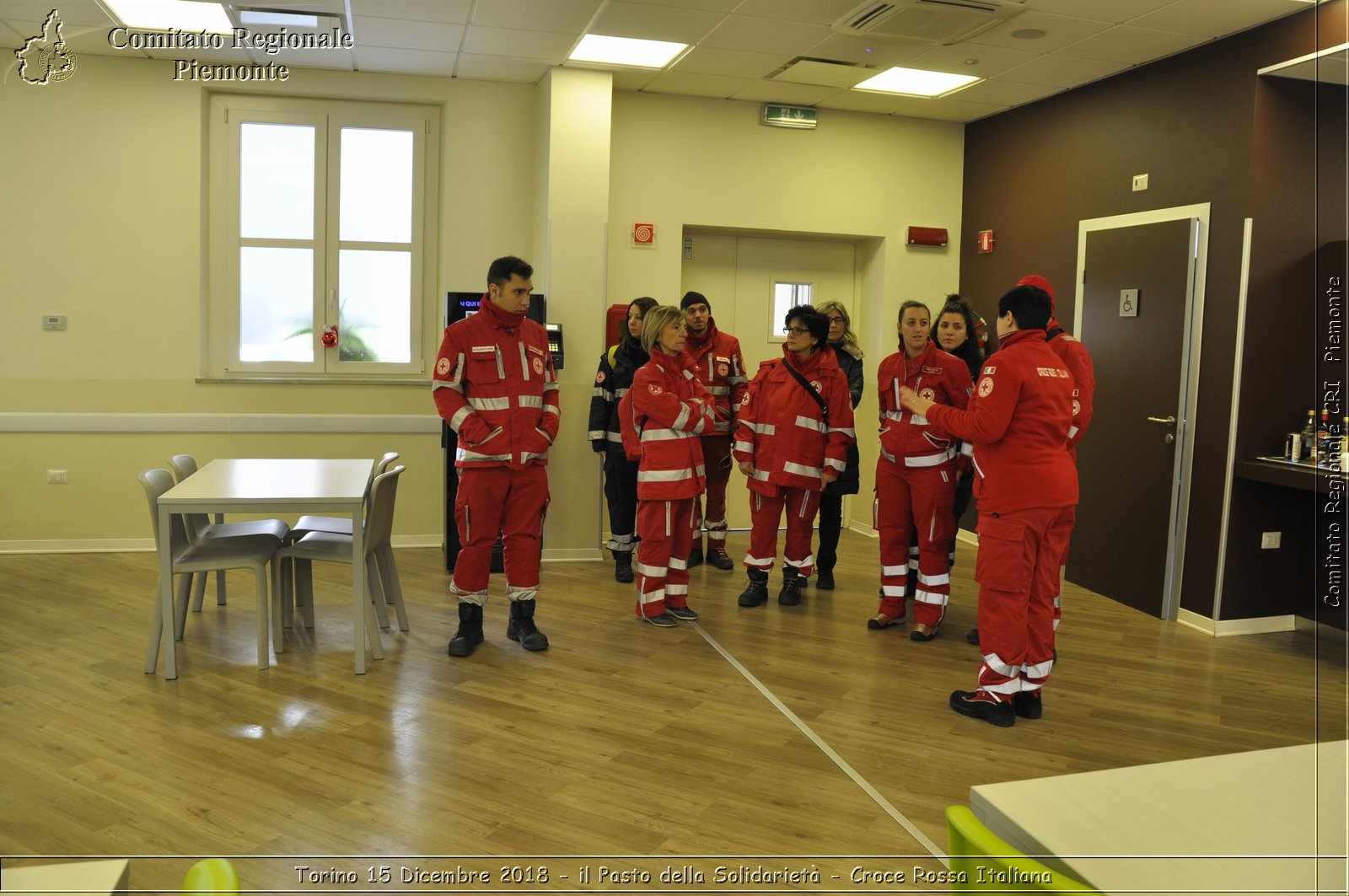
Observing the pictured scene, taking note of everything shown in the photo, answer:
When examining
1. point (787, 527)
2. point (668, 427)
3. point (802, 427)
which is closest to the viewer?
point (668, 427)

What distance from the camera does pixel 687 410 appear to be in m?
4.82

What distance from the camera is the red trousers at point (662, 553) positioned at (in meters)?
4.98

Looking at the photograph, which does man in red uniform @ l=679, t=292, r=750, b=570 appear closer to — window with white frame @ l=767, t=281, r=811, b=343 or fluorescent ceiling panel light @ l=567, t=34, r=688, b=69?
fluorescent ceiling panel light @ l=567, t=34, r=688, b=69

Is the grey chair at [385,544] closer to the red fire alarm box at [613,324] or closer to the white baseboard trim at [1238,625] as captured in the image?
the red fire alarm box at [613,324]

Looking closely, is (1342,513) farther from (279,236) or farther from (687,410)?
(279,236)

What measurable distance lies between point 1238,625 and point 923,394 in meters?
2.25

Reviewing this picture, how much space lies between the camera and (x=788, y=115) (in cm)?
727

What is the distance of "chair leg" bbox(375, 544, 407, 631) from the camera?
4.98 meters

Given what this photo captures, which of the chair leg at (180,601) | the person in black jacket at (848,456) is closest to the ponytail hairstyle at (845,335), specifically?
the person in black jacket at (848,456)

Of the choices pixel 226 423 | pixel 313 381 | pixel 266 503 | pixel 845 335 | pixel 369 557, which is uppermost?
pixel 845 335

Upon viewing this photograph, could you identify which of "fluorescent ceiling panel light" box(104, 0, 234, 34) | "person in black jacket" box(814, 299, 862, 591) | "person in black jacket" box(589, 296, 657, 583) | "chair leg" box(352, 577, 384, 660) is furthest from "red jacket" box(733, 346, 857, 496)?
"fluorescent ceiling panel light" box(104, 0, 234, 34)

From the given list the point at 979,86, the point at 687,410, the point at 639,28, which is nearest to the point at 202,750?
the point at 687,410

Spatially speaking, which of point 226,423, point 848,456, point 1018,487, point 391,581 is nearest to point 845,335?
point 848,456

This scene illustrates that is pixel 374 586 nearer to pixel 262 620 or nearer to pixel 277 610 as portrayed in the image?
pixel 277 610
